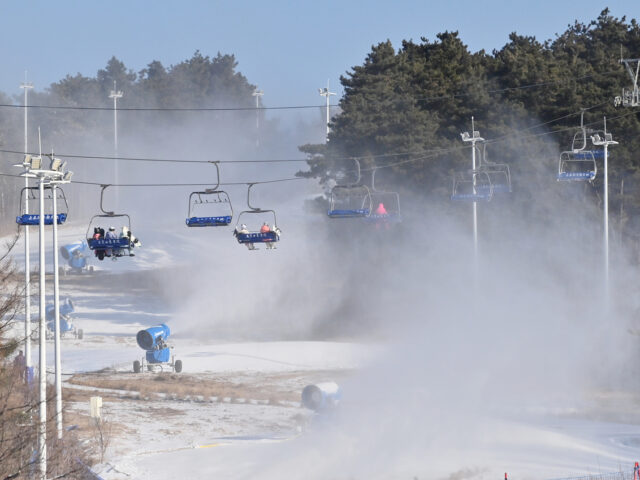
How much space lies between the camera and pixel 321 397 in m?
28.7

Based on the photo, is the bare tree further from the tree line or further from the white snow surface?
the tree line

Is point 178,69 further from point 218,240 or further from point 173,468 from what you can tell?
point 173,468

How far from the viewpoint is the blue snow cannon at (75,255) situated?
7269 cm

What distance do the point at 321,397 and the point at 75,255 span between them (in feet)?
159

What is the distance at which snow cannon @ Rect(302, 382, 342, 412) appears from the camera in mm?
28594

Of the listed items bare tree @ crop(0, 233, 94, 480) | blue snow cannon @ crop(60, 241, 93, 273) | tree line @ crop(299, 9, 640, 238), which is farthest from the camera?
blue snow cannon @ crop(60, 241, 93, 273)

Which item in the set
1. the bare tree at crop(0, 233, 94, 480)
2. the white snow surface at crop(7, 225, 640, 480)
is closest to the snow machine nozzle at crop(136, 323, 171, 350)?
the white snow surface at crop(7, 225, 640, 480)

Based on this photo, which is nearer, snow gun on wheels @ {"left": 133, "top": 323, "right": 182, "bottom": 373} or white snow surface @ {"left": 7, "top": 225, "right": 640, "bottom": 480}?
white snow surface @ {"left": 7, "top": 225, "right": 640, "bottom": 480}

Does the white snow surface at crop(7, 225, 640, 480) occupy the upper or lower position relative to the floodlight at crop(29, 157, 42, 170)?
lower

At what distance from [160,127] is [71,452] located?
116 metres

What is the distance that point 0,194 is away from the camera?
355ft

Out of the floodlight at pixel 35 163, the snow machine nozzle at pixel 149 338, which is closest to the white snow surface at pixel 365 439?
the snow machine nozzle at pixel 149 338

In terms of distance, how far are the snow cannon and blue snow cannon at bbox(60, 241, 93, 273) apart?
151 feet

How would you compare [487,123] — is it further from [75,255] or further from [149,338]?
[75,255]
